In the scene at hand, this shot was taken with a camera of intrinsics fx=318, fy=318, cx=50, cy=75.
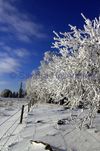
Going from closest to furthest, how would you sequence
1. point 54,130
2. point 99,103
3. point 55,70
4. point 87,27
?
point 99,103
point 87,27
point 55,70
point 54,130

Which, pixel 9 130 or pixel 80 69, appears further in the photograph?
pixel 9 130

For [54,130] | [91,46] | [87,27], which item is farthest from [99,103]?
[54,130]

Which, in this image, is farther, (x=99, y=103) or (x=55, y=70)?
(x=55, y=70)

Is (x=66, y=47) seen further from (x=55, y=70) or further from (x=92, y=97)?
(x=92, y=97)

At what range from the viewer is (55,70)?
14.6m

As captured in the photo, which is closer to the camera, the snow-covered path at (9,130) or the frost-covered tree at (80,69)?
the frost-covered tree at (80,69)

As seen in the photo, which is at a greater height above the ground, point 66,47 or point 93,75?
point 66,47

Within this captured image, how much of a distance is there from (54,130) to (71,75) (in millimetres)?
3796

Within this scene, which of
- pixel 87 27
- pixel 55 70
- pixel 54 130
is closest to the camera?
pixel 87 27

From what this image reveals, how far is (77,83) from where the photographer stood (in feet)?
43.3

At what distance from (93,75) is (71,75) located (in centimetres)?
120

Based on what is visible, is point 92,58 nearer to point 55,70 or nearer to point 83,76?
point 83,76

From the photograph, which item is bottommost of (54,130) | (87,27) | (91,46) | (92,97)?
(54,130)

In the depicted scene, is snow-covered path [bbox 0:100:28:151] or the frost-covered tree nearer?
the frost-covered tree
